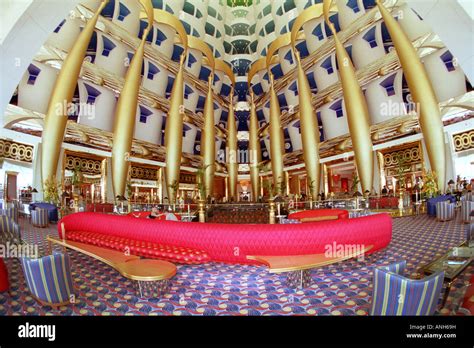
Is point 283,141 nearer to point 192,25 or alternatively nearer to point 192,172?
point 192,172

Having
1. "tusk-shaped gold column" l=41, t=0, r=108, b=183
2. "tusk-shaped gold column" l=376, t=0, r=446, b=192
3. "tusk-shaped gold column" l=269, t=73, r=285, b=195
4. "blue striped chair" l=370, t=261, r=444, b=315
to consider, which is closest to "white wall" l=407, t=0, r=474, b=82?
"blue striped chair" l=370, t=261, r=444, b=315

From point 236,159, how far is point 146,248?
21.0m

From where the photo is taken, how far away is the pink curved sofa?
342 centimetres

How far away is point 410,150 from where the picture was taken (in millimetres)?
13758

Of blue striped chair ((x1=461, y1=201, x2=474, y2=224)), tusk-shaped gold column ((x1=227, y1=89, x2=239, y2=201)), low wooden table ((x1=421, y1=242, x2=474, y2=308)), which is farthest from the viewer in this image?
tusk-shaped gold column ((x1=227, y1=89, x2=239, y2=201))

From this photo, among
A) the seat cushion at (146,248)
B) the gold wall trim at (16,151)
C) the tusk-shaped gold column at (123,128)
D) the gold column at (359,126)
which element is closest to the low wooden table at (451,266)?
the seat cushion at (146,248)

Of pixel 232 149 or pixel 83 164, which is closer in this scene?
pixel 83 164

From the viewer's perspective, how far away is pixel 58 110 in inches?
444

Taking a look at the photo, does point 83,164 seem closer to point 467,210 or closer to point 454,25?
point 454,25

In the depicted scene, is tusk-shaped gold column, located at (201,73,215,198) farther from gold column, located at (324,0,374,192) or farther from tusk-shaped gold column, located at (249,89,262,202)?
gold column, located at (324,0,374,192)

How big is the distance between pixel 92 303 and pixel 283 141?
64.5ft

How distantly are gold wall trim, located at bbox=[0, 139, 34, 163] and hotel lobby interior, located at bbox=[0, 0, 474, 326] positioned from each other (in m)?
0.05

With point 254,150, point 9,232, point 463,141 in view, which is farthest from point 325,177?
point 9,232

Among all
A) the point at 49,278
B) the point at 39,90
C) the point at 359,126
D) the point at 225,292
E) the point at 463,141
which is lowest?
the point at 225,292
